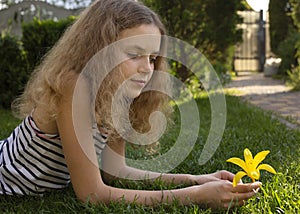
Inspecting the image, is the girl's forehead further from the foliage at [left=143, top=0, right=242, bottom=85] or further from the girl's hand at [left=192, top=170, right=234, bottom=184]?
the foliage at [left=143, top=0, right=242, bottom=85]

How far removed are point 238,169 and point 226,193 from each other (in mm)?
704

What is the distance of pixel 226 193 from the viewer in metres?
1.66

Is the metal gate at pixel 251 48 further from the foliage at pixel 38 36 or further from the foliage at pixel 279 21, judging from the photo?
the foliage at pixel 38 36

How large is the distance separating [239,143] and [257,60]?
12.3 meters

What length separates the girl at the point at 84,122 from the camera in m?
1.69

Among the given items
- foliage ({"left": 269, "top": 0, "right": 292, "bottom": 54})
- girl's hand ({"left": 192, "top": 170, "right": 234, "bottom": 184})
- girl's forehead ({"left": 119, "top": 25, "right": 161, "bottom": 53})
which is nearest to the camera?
girl's forehead ({"left": 119, "top": 25, "right": 161, "bottom": 53})

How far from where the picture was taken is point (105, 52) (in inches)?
70.7

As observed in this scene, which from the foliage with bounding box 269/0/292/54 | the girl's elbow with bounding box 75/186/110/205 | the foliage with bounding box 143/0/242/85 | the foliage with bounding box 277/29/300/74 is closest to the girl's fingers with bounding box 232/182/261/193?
the girl's elbow with bounding box 75/186/110/205

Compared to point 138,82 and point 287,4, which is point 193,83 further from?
point 287,4

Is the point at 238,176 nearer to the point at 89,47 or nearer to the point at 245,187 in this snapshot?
the point at 245,187

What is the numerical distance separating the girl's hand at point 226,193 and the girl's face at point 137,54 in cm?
50

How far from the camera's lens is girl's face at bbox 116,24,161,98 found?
1774mm

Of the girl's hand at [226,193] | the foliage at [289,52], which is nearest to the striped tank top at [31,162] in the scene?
the girl's hand at [226,193]

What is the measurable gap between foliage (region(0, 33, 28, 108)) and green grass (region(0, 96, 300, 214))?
1.65 m
